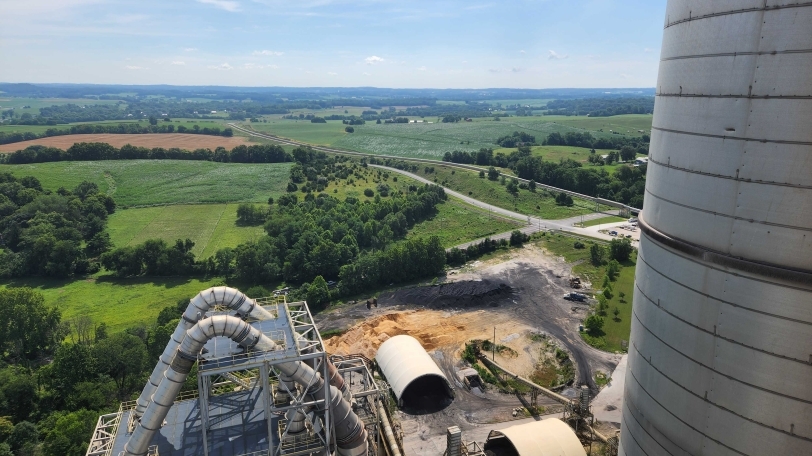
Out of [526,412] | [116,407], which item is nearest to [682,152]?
[526,412]

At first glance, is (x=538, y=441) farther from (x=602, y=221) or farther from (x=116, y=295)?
(x=602, y=221)

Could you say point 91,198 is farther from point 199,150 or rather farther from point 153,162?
point 199,150

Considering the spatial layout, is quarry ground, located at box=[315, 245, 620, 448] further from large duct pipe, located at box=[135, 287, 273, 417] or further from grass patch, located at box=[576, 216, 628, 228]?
grass patch, located at box=[576, 216, 628, 228]

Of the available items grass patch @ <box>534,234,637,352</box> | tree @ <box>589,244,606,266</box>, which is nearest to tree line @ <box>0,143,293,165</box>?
grass patch @ <box>534,234,637,352</box>

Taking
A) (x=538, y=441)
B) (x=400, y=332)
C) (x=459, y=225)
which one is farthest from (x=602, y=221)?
(x=538, y=441)

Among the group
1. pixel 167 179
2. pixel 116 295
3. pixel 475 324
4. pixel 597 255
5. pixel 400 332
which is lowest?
pixel 116 295

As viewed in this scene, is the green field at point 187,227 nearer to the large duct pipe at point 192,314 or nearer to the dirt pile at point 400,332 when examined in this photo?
the dirt pile at point 400,332

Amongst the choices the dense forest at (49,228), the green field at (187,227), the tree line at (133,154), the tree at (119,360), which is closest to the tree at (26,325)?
the tree at (119,360)
